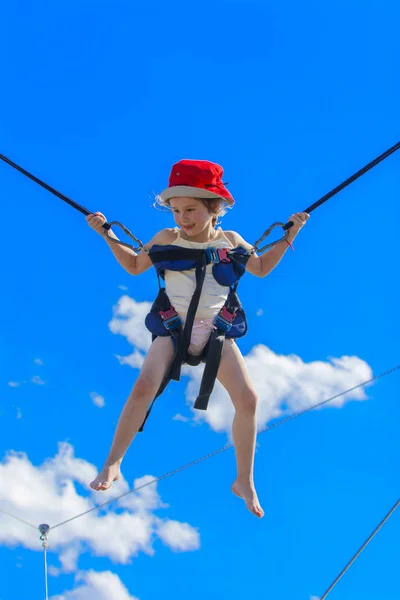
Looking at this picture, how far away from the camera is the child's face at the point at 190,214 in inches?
192

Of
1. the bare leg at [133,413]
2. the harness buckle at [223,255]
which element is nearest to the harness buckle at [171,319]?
the bare leg at [133,413]

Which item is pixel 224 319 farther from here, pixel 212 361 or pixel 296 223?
pixel 296 223

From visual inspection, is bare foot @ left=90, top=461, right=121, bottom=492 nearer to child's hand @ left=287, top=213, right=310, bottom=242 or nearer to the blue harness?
the blue harness

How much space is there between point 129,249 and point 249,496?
1665 millimetres

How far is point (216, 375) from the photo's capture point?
492 cm

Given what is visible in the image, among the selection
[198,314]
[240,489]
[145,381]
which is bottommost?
[240,489]

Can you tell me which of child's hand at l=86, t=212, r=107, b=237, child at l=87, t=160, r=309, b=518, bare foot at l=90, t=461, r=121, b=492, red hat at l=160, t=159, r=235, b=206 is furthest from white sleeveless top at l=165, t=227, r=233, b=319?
bare foot at l=90, t=461, r=121, b=492

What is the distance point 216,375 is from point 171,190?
1123mm

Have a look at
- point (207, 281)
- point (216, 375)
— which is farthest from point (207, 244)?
point (216, 375)

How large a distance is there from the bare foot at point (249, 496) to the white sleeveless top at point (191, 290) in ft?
3.39

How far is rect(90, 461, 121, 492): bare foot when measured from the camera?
4598 millimetres

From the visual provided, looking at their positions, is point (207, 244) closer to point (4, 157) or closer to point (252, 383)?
point (252, 383)

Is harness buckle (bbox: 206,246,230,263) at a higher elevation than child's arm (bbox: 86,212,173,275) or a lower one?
lower

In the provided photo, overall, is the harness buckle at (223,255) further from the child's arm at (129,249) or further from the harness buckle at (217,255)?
the child's arm at (129,249)
